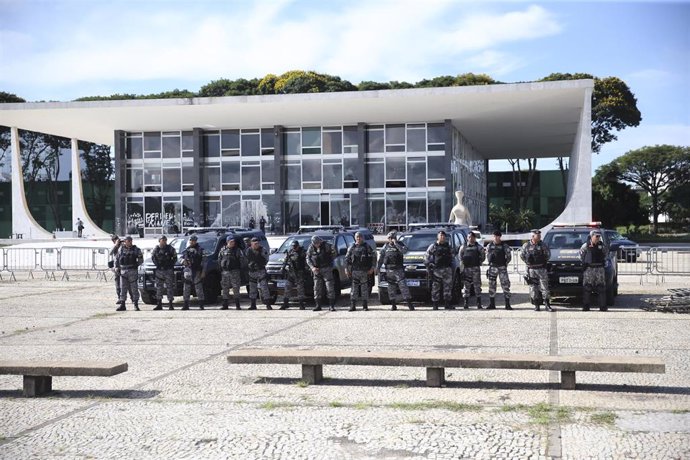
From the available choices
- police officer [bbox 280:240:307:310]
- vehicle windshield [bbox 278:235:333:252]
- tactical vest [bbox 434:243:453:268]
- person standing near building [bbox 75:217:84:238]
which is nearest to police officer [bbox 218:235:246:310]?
police officer [bbox 280:240:307:310]

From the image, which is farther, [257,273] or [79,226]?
[79,226]

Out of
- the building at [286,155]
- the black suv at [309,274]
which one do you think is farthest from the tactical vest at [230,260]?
the building at [286,155]

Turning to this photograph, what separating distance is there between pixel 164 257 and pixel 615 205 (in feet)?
176

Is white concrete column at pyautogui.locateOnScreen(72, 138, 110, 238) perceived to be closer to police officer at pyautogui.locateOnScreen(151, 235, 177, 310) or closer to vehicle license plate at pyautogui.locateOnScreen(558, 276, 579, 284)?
police officer at pyautogui.locateOnScreen(151, 235, 177, 310)

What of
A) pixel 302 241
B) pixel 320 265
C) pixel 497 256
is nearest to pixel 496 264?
pixel 497 256

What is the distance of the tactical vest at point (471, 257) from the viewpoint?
16375 millimetres

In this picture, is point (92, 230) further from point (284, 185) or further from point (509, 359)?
point (509, 359)

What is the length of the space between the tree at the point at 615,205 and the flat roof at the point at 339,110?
16.1 meters

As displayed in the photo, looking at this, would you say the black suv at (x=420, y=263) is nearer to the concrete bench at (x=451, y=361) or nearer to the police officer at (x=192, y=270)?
the police officer at (x=192, y=270)

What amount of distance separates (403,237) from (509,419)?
1153 centimetres

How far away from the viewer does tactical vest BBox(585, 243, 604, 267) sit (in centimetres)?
1534

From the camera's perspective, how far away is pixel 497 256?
1617 centimetres

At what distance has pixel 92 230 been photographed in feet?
167

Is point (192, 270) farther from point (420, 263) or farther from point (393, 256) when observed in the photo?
point (420, 263)
